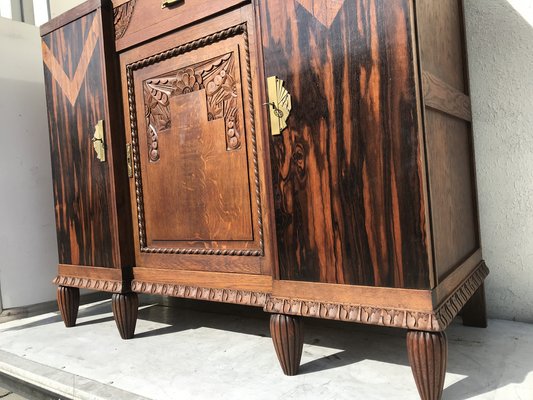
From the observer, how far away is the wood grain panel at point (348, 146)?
0.86 metres

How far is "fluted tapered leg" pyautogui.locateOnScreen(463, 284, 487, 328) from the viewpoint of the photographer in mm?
1271

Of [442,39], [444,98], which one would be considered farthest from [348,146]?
[442,39]

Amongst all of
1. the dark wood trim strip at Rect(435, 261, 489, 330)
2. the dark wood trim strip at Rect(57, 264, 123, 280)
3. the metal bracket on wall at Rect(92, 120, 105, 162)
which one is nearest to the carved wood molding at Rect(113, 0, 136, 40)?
the metal bracket on wall at Rect(92, 120, 105, 162)

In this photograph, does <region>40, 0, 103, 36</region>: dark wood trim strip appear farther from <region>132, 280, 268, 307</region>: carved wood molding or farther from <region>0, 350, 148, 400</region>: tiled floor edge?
<region>0, 350, 148, 400</region>: tiled floor edge

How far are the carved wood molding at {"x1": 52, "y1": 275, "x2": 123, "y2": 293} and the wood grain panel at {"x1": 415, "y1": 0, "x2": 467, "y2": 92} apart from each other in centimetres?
108

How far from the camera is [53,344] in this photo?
1433 mm

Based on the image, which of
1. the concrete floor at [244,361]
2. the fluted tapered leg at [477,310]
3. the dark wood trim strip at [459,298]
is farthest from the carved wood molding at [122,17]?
the fluted tapered leg at [477,310]

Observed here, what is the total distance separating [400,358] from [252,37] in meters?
0.90

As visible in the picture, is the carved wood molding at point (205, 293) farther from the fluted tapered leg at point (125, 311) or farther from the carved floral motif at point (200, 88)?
the carved floral motif at point (200, 88)

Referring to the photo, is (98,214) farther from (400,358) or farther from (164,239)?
(400,358)

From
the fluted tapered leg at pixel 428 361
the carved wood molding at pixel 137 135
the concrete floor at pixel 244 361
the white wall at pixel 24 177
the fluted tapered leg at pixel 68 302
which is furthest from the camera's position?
the white wall at pixel 24 177

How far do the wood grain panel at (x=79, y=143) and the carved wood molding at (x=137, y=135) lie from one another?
0.10 meters

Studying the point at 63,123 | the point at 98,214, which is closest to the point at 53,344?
the point at 98,214

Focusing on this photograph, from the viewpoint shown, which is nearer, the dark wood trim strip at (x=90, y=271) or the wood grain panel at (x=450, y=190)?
the wood grain panel at (x=450, y=190)
